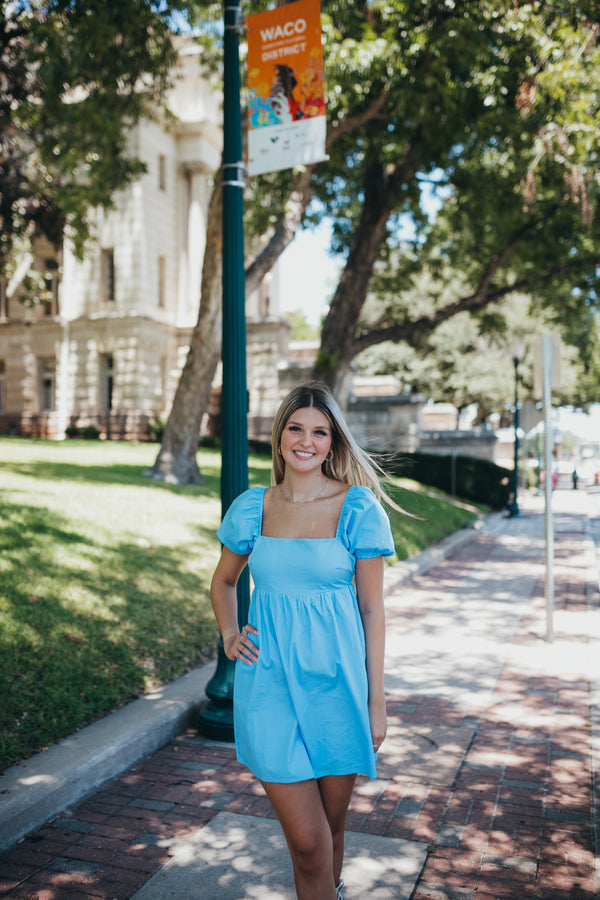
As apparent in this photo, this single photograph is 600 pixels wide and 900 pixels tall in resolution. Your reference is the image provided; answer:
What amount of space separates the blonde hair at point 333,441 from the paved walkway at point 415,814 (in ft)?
5.85

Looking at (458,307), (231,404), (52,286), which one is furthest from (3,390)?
(231,404)

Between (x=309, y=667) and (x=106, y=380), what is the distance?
29.6 metres

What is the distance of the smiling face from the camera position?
9.47 feet

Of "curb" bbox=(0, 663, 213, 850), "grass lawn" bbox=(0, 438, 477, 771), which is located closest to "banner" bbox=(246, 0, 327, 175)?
"grass lawn" bbox=(0, 438, 477, 771)

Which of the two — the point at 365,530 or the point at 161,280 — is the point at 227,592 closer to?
the point at 365,530

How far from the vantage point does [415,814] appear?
4129 millimetres

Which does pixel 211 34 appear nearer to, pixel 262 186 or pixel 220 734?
pixel 262 186

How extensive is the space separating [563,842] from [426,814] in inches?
27.1

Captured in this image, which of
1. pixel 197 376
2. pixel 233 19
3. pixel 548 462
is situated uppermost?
pixel 233 19

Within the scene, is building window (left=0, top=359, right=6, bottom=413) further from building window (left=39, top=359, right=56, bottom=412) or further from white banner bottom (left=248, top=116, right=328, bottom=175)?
white banner bottom (left=248, top=116, right=328, bottom=175)

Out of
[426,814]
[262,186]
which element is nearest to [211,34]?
[262,186]

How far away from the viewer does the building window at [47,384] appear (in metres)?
32.2

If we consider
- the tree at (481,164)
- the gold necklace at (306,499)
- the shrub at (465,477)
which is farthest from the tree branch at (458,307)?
the gold necklace at (306,499)

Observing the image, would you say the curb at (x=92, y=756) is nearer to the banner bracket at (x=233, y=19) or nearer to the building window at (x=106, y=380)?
the banner bracket at (x=233, y=19)
